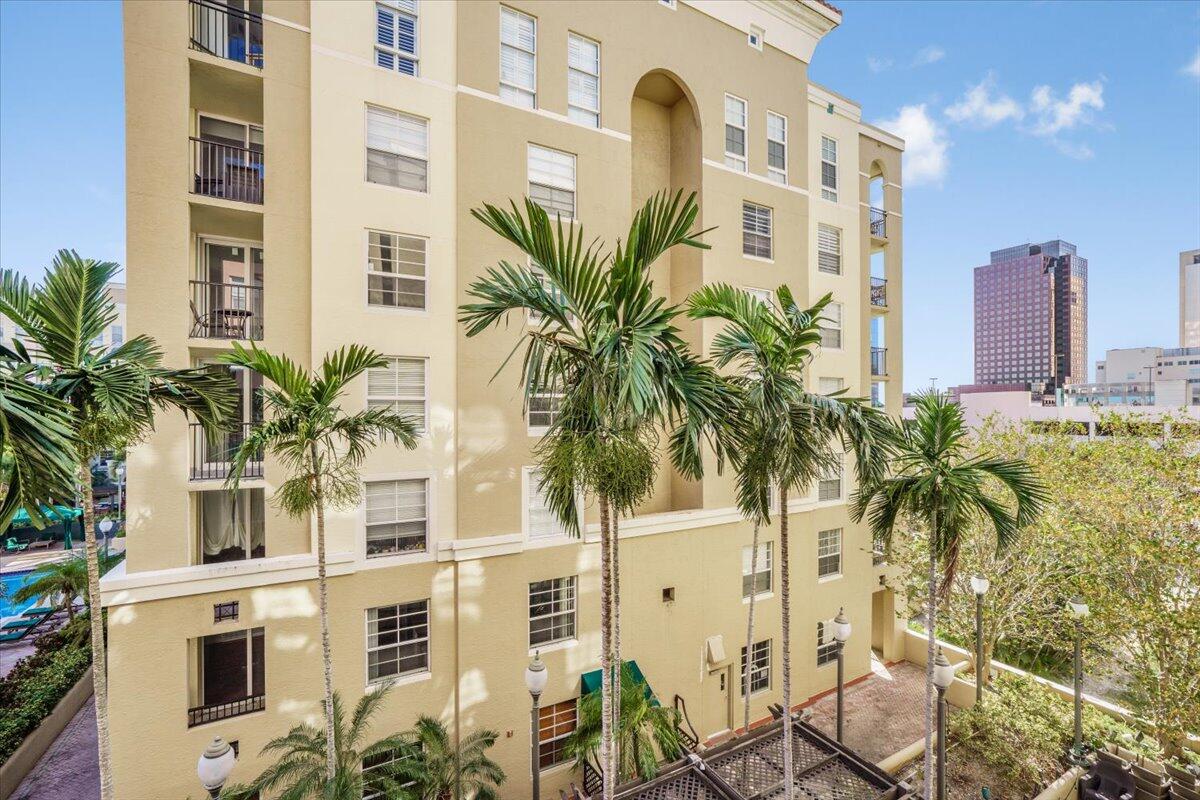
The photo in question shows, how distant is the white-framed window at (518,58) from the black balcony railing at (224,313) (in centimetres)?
636

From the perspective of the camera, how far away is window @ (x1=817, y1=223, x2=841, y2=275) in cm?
1492

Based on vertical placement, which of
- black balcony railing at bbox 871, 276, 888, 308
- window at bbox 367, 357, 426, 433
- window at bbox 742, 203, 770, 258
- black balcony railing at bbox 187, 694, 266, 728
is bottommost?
black balcony railing at bbox 187, 694, 266, 728

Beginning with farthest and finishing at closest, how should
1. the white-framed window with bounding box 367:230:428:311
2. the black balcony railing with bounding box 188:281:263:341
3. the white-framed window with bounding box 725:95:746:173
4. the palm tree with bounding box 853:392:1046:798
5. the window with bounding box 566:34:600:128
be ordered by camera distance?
the white-framed window with bounding box 725:95:746:173
the window with bounding box 566:34:600:128
the white-framed window with bounding box 367:230:428:311
the black balcony railing with bounding box 188:281:263:341
the palm tree with bounding box 853:392:1046:798

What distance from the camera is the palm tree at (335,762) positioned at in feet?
22.4

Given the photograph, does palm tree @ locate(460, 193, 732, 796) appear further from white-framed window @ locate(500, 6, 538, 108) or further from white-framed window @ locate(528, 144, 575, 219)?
white-framed window @ locate(500, 6, 538, 108)

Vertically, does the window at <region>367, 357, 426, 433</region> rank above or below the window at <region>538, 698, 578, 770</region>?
above

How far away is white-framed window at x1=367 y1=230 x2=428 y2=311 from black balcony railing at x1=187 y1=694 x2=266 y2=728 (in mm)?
7137

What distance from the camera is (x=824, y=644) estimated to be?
556 inches

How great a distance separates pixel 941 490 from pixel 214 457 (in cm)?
1193

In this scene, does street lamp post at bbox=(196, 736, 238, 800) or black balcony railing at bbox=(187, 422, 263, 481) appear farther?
black balcony railing at bbox=(187, 422, 263, 481)

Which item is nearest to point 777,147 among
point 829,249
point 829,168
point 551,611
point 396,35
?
point 829,168

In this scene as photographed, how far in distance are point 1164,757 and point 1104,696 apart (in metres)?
6.19

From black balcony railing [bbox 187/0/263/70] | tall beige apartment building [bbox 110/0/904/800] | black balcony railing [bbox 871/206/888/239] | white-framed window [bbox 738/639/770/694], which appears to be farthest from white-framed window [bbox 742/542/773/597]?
black balcony railing [bbox 187/0/263/70]

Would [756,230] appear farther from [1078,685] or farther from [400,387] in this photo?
[1078,685]
